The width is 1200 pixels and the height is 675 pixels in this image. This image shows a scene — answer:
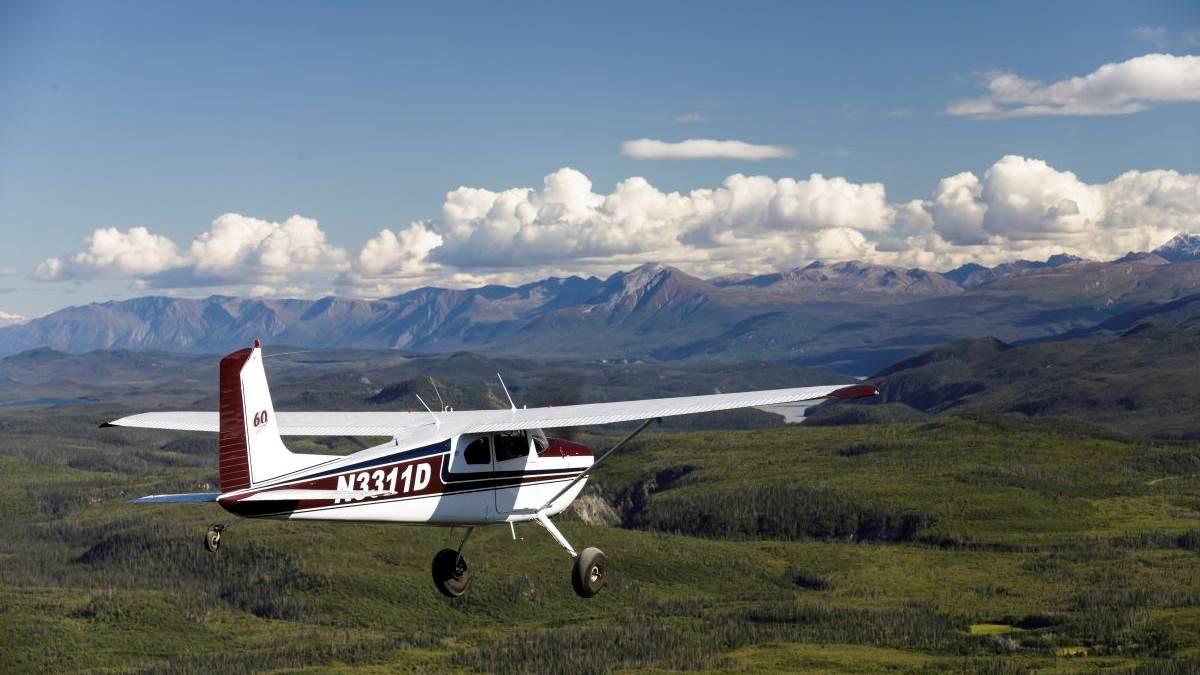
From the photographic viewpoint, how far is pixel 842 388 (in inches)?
1553

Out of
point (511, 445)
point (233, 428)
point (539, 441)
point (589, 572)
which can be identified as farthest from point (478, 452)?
point (233, 428)

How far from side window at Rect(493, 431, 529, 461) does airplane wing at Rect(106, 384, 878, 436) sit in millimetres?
597

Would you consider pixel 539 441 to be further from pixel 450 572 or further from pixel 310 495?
pixel 310 495

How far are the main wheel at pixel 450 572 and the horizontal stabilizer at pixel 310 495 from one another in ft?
17.5

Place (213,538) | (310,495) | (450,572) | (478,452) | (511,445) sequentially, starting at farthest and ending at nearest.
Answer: (450,572) → (511,445) → (478,452) → (310,495) → (213,538)

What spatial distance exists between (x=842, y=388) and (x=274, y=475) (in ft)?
55.7

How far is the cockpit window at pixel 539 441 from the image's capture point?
142 ft

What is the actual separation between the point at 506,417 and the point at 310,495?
24.6 ft

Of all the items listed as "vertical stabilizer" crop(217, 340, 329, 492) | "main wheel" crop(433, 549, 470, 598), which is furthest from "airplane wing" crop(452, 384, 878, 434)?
"vertical stabilizer" crop(217, 340, 329, 492)

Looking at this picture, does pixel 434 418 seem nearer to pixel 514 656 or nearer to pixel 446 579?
pixel 446 579

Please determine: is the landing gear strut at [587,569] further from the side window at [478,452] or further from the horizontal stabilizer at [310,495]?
the horizontal stabilizer at [310,495]

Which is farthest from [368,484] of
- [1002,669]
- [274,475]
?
[1002,669]

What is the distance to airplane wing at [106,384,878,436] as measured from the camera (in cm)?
4106

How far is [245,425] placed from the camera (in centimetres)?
3691
